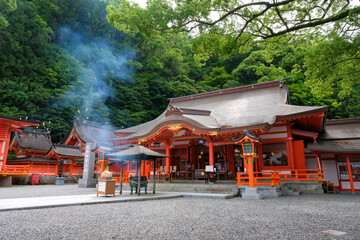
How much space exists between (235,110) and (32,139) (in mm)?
20989

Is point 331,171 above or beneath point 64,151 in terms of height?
beneath

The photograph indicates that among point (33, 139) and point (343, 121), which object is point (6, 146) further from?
point (343, 121)

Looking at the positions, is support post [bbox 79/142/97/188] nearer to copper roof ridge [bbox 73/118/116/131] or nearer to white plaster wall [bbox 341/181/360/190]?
copper roof ridge [bbox 73/118/116/131]

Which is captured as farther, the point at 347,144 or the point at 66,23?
the point at 66,23

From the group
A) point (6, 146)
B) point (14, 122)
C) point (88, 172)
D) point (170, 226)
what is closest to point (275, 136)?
point (170, 226)

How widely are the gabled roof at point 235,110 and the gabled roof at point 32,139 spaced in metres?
11.4

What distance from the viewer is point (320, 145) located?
39.4 feet

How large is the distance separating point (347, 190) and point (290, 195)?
5275mm

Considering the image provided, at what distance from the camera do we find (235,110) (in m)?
14.9

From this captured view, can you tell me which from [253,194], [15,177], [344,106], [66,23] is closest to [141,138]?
[253,194]

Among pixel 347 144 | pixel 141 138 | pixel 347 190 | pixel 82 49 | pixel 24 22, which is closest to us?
pixel 347 144

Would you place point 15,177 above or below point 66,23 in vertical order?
below

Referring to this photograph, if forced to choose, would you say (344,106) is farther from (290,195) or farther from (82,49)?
(82,49)

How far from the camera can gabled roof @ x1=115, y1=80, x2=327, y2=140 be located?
11391 mm
